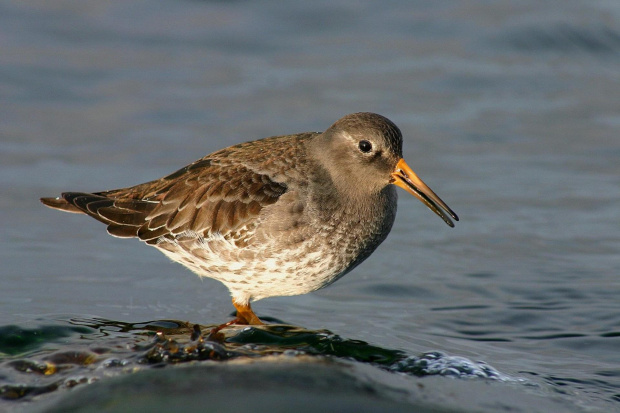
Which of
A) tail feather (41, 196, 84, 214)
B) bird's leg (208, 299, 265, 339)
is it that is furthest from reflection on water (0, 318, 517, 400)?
tail feather (41, 196, 84, 214)

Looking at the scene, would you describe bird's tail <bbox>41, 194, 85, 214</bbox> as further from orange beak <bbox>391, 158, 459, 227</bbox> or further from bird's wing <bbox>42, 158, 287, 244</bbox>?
orange beak <bbox>391, 158, 459, 227</bbox>

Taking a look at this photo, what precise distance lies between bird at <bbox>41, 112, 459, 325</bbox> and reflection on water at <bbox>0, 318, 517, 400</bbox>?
0.60 metres

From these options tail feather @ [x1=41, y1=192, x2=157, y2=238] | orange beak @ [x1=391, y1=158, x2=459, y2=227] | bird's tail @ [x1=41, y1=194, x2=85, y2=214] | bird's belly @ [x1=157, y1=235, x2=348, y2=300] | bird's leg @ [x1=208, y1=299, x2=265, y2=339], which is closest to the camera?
bird's belly @ [x1=157, y1=235, x2=348, y2=300]

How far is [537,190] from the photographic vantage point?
1212 centimetres

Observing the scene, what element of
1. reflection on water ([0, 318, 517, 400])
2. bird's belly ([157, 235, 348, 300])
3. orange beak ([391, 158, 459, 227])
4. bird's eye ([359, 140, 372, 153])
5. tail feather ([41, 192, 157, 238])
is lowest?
reflection on water ([0, 318, 517, 400])

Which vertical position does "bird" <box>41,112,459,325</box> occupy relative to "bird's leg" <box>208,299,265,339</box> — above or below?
above

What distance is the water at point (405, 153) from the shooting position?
318 inches

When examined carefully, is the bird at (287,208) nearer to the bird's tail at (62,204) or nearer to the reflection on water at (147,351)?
the reflection on water at (147,351)

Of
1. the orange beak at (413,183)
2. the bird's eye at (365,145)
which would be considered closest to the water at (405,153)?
the orange beak at (413,183)

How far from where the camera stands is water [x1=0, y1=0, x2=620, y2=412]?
26.5ft

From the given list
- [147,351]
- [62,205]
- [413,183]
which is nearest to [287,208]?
[413,183]

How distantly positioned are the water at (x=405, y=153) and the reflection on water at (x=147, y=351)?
0.04m

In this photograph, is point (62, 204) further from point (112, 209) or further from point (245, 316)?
point (245, 316)

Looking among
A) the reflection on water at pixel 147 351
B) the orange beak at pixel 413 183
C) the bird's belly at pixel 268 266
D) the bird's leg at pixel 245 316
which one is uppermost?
the orange beak at pixel 413 183
